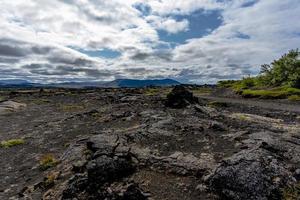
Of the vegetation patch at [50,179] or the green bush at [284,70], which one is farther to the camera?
the green bush at [284,70]

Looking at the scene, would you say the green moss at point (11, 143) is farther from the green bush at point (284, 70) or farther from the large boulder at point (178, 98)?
the green bush at point (284, 70)

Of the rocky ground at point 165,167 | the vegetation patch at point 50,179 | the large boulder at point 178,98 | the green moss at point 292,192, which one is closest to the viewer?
the green moss at point 292,192

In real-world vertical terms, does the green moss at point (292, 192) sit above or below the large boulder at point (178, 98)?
below

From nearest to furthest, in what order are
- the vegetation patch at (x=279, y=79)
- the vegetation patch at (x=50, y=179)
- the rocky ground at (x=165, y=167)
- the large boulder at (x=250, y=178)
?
the large boulder at (x=250, y=178) → the rocky ground at (x=165, y=167) → the vegetation patch at (x=50, y=179) → the vegetation patch at (x=279, y=79)

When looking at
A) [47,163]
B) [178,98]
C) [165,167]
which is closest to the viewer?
[165,167]

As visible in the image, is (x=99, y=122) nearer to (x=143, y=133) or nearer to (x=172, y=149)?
(x=143, y=133)

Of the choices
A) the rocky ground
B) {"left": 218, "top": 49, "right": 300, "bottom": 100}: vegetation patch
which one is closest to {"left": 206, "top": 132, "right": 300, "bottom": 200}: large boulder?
the rocky ground

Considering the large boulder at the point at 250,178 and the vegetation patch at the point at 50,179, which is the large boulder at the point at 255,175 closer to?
the large boulder at the point at 250,178

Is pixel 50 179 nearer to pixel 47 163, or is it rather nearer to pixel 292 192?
pixel 47 163

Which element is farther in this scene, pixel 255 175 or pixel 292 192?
pixel 255 175

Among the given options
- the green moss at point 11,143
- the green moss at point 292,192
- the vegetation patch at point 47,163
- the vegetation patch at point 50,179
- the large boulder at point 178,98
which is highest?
the large boulder at point 178,98

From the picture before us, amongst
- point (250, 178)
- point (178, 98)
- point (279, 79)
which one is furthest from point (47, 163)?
point (279, 79)

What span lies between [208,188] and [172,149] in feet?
20.8

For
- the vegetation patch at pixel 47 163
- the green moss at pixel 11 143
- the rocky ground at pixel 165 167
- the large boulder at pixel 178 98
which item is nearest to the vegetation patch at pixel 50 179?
the rocky ground at pixel 165 167
